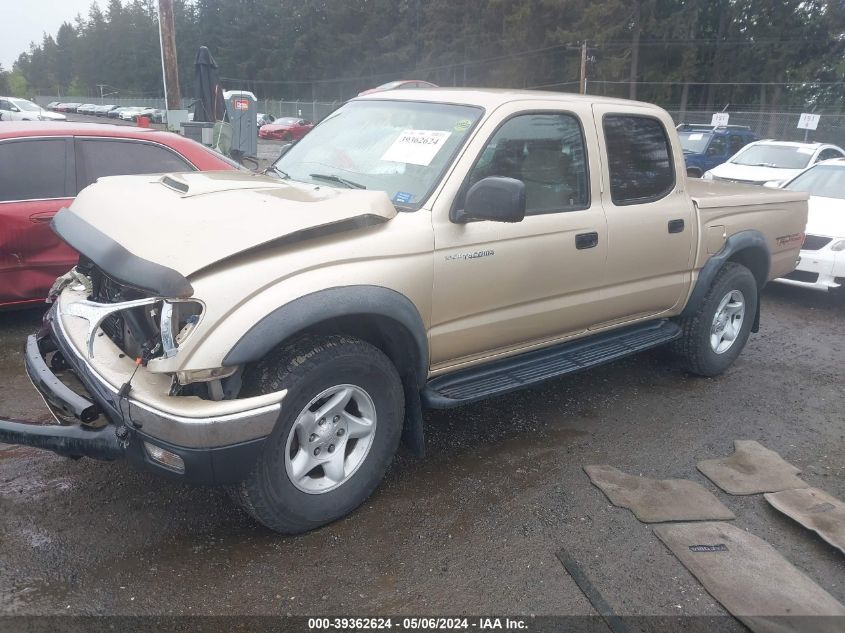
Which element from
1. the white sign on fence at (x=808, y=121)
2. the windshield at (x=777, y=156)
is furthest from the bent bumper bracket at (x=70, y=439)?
the white sign on fence at (x=808, y=121)

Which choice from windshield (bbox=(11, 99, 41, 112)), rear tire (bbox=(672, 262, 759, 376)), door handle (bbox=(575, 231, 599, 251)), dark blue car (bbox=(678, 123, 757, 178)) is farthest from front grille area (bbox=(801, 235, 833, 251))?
windshield (bbox=(11, 99, 41, 112))

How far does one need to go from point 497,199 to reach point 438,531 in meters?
1.56

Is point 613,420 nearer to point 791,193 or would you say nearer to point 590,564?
point 590,564

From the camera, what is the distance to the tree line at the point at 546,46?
38.2 metres

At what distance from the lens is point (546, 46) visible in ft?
133

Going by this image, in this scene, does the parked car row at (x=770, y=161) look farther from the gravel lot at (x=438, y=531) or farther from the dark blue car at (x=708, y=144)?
the gravel lot at (x=438, y=531)

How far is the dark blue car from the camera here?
53.6ft

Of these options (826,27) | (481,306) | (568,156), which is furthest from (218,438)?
(826,27)

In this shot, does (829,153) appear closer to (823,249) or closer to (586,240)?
(823,249)

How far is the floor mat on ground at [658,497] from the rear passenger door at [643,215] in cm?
105

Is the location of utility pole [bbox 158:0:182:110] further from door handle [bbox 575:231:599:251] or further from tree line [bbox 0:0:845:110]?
tree line [bbox 0:0:845:110]

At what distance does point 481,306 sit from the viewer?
11.7 ft

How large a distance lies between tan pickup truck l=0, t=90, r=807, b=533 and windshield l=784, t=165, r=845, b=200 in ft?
16.3

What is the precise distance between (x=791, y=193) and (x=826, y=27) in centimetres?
3830
